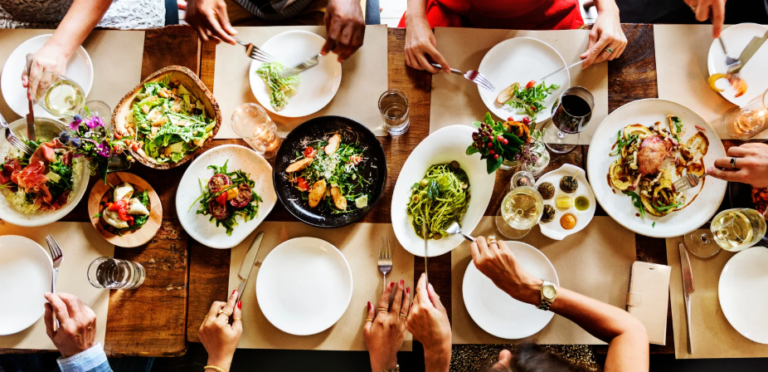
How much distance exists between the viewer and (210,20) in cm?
176

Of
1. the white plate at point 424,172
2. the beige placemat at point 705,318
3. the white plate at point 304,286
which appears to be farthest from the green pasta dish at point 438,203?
the beige placemat at point 705,318

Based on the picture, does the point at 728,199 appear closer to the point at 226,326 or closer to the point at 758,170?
the point at 758,170

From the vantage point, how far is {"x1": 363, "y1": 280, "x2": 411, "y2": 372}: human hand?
5.51 feet

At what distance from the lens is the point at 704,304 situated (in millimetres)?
1698

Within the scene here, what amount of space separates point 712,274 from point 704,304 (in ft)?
0.45

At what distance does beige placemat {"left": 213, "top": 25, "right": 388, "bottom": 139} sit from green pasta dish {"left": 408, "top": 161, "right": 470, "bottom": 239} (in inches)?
14.3

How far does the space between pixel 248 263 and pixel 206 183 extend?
411 millimetres

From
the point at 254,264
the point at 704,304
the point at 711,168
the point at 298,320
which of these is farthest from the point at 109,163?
the point at 704,304

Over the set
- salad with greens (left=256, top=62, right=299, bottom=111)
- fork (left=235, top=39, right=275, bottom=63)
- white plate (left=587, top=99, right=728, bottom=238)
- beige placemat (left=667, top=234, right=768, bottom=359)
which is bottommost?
beige placemat (left=667, top=234, right=768, bottom=359)

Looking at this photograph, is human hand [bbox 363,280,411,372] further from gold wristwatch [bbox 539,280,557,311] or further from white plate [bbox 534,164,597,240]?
white plate [bbox 534,164,597,240]

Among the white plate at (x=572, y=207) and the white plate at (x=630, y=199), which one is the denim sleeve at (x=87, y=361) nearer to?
the white plate at (x=572, y=207)

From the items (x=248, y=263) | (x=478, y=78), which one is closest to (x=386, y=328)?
(x=248, y=263)

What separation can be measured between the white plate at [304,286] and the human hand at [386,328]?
0.47ft

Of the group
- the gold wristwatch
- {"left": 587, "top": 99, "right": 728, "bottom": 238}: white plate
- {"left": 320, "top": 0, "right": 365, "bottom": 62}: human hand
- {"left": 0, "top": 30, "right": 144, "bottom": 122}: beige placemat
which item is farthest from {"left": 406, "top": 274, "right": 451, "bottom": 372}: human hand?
{"left": 0, "top": 30, "right": 144, "bottom": 122}: beige placemat
